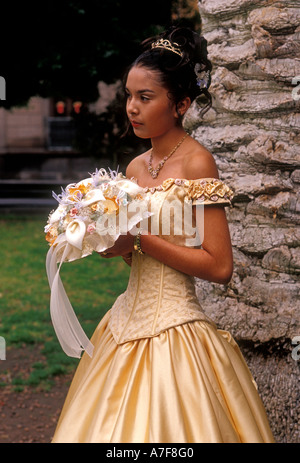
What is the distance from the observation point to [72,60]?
11.6m

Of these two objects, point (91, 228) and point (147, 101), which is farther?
point (147, 101)

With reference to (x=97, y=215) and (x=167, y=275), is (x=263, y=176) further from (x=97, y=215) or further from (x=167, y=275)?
(x=97, y=215)

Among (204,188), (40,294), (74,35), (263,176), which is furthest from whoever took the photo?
(74,35)

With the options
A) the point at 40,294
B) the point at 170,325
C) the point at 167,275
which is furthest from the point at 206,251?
the point at 40,294

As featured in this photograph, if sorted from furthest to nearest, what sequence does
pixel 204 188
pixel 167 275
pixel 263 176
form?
pixel 263 176, pixel 167 275, pixel 204 188

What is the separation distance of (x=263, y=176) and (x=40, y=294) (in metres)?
5.72

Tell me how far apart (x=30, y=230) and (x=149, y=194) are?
10.8 meters

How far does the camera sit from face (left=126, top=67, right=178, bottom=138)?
90.0 inches

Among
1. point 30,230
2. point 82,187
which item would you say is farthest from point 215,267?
point 30,230

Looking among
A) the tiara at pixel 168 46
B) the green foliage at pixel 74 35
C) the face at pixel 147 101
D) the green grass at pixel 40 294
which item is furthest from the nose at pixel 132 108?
the green foliage at pixel 74 35

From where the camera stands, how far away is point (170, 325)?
2234 mm

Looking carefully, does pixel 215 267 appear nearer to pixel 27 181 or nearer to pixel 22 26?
pixel 22 26

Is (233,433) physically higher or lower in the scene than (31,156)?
lower

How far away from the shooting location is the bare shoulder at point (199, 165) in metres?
2.25
